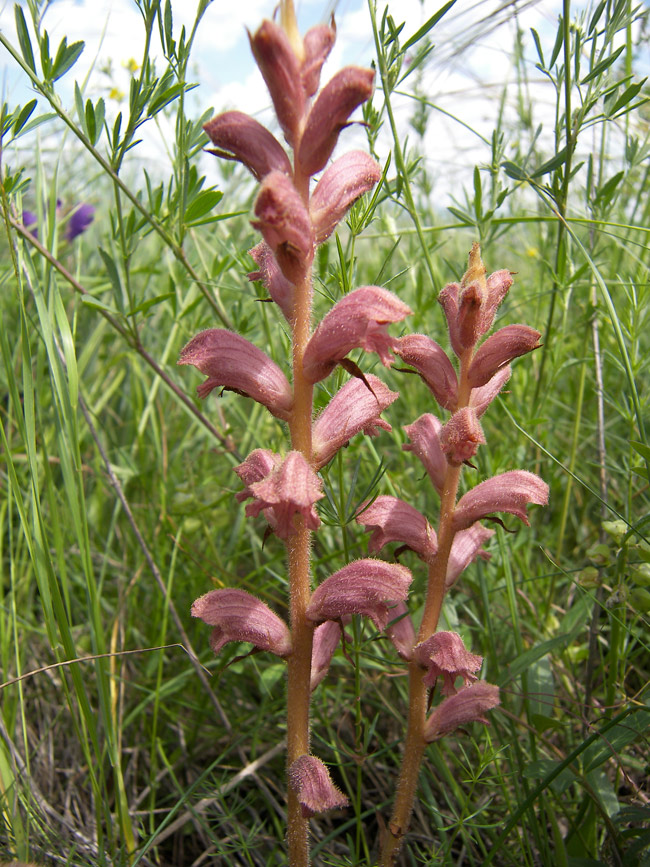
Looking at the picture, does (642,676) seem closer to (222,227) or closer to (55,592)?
(55,592)

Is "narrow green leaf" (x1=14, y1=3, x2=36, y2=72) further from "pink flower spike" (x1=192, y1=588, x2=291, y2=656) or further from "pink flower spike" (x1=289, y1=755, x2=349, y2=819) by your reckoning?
"pink flower spike" (x1=289, y1=755, x2=349, y2=819)

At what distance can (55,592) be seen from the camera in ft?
5.91

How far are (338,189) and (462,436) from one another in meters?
0.67

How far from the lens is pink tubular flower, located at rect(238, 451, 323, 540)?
1485mm

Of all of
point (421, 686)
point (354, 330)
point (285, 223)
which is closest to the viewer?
point (285, 223)

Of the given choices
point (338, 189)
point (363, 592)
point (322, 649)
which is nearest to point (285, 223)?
point (338, 189)

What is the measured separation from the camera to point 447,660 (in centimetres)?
166

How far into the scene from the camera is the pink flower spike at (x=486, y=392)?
74.5 inches

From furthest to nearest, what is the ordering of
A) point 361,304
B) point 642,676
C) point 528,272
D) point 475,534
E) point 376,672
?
point 528,272 → point 376,672 → point 642,676 → point 475,534 → point 361,304

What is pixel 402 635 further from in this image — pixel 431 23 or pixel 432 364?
pixel 431 23

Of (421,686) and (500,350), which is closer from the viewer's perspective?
(500,350)

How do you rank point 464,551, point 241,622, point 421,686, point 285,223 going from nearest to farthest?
point 285,223 < point 241,622 < point 421,686 < point 464,551

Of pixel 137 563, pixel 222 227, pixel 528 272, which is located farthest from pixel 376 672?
pixel 528 272

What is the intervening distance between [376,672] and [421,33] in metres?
2.23
